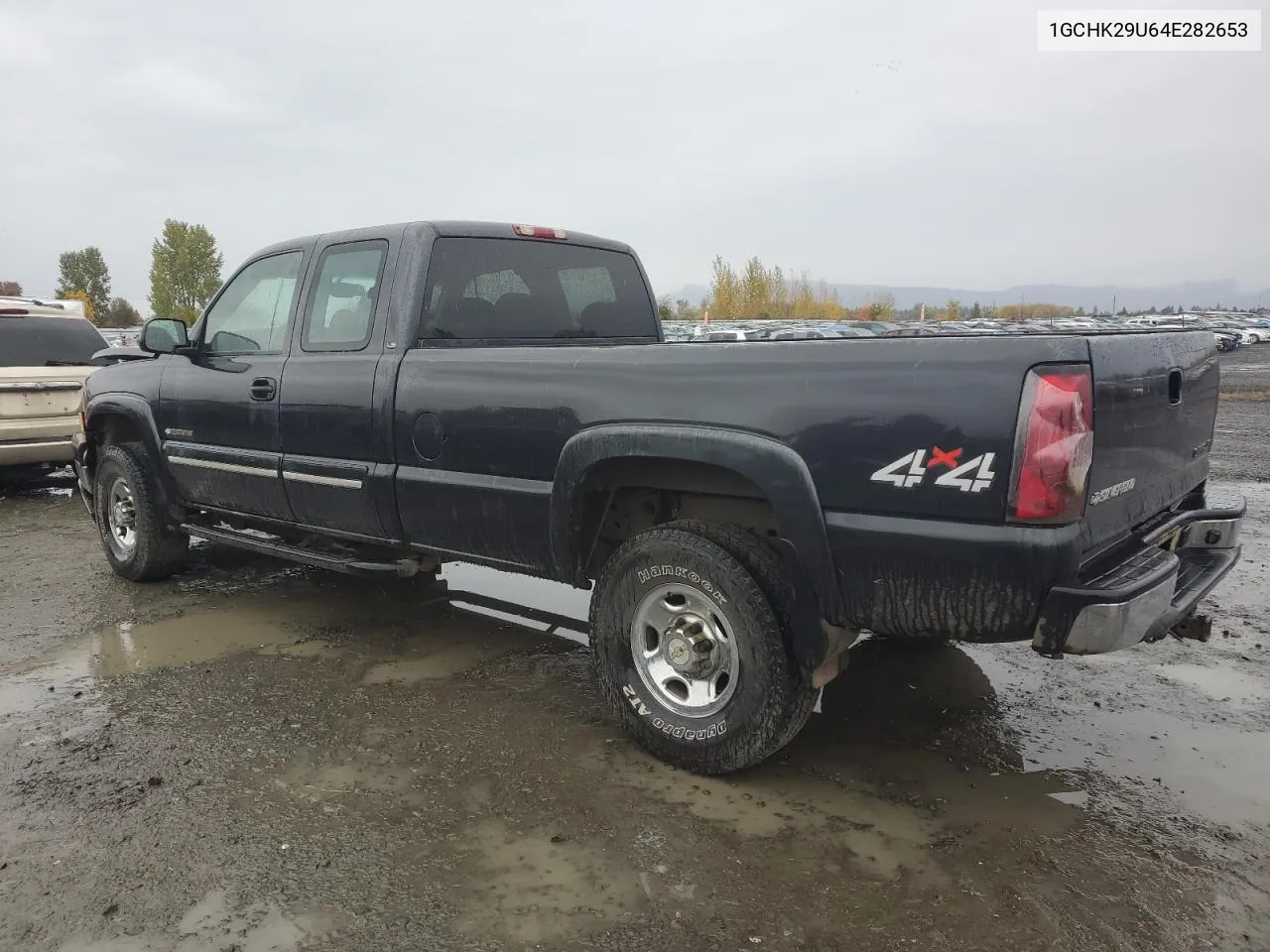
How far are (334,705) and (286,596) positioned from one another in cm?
187

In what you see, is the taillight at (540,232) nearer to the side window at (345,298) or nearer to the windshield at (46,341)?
the side window at (345,298)

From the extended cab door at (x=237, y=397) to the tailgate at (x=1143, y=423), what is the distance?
3.62m

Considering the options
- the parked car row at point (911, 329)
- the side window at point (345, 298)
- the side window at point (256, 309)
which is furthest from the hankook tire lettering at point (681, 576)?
the side window at point (256, 309)

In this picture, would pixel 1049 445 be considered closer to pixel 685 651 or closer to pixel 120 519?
pixel 685 651

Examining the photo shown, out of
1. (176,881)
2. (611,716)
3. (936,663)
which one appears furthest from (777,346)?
(176,881)

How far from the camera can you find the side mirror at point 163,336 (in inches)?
200

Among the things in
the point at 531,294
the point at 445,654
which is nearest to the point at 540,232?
the point at 531,294

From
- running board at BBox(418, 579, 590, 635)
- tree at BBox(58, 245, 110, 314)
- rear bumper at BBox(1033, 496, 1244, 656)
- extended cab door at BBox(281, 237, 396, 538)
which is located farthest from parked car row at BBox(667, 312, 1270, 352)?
tree at BBox(58, 245, 110, 314)

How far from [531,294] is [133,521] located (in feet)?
10.4

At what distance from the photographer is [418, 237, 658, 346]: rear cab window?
4.23 meters

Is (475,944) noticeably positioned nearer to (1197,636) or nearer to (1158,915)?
(1158,915)

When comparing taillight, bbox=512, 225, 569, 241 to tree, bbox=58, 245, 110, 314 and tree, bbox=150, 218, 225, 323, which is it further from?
tree, bbox=58, 245, 110, 314

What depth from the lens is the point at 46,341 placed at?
8945 mm

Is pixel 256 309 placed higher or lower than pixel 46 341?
higher
